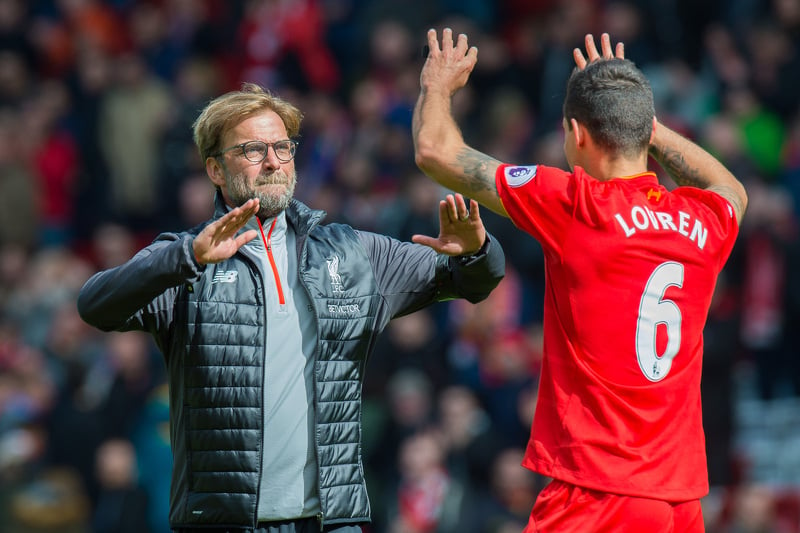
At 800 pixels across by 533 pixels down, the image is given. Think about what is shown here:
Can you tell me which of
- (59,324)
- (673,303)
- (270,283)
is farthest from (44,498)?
(673,303)

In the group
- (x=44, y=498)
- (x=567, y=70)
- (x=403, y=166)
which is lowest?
(x=44, y=498)

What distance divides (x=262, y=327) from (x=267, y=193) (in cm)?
54

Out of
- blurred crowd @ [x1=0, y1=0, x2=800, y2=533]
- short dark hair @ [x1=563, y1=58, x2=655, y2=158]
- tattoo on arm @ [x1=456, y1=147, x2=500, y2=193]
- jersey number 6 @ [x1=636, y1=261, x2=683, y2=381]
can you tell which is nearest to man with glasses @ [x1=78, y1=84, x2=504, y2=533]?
tattoo on arm @ [x1=456, y1=147, x2=500, y2=193]

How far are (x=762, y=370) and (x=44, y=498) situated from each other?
613cm

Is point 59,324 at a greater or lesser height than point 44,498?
greater

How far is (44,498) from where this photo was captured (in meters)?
11.0

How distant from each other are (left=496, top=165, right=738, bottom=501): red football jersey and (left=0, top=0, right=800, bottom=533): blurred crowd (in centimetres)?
488

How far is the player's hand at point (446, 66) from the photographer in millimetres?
4414

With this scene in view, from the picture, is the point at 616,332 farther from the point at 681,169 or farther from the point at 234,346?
the point at 234,346

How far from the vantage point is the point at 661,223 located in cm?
421

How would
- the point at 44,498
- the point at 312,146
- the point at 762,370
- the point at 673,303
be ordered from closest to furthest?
the point at 673,303 → the point at 762,370 → the point at 44,498 → the point at 312,146

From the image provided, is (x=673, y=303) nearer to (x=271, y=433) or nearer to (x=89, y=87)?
(x=271, y=433)

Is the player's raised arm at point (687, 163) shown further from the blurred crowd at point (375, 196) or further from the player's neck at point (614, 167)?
the blurred crowd at point (375, 196)

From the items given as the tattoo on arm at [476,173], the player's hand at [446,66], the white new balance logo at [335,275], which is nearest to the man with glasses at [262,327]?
the white new balance logo at [335,275]
